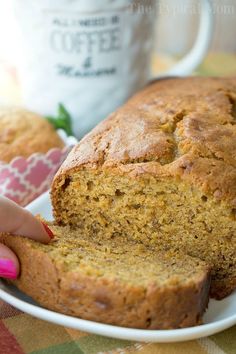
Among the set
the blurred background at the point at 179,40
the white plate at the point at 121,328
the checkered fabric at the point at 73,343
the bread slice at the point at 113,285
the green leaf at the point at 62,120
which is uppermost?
the blurred background at the point at 179,40

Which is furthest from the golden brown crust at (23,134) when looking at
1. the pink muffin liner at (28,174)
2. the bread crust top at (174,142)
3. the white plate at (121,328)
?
the white plate at (121,328)

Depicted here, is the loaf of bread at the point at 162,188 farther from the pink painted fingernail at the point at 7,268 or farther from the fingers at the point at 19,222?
the pink painted fingernail at the point at 7,268

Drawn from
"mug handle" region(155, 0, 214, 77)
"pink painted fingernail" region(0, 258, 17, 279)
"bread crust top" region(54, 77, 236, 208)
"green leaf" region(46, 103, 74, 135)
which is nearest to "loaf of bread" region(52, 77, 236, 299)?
"bread crust top" region(54, 77, 236, 208)

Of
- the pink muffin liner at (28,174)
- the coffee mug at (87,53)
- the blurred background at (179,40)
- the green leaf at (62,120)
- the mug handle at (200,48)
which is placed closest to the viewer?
the pink muffin liner at (28,174)

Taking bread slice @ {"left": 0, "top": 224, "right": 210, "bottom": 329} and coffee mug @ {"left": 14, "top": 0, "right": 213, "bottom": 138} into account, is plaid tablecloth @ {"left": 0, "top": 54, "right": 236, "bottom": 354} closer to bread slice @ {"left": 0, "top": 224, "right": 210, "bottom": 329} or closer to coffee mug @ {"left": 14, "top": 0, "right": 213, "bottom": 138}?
bread slice @ {"left": 0, "top": 224, "right": 210, "bottom": 329}

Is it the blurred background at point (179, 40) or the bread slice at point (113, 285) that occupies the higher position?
the blurred background at point (179, 40)

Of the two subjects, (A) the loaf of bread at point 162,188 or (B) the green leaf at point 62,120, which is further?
(B) the green leaf at point 62,120

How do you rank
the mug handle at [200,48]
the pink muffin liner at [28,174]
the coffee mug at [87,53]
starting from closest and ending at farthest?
the pink muffin liner at [28,174] < the coffee mug at [87,53] < the mug handle at [200,48]

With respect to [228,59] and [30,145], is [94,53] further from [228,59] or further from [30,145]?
[228,59]
